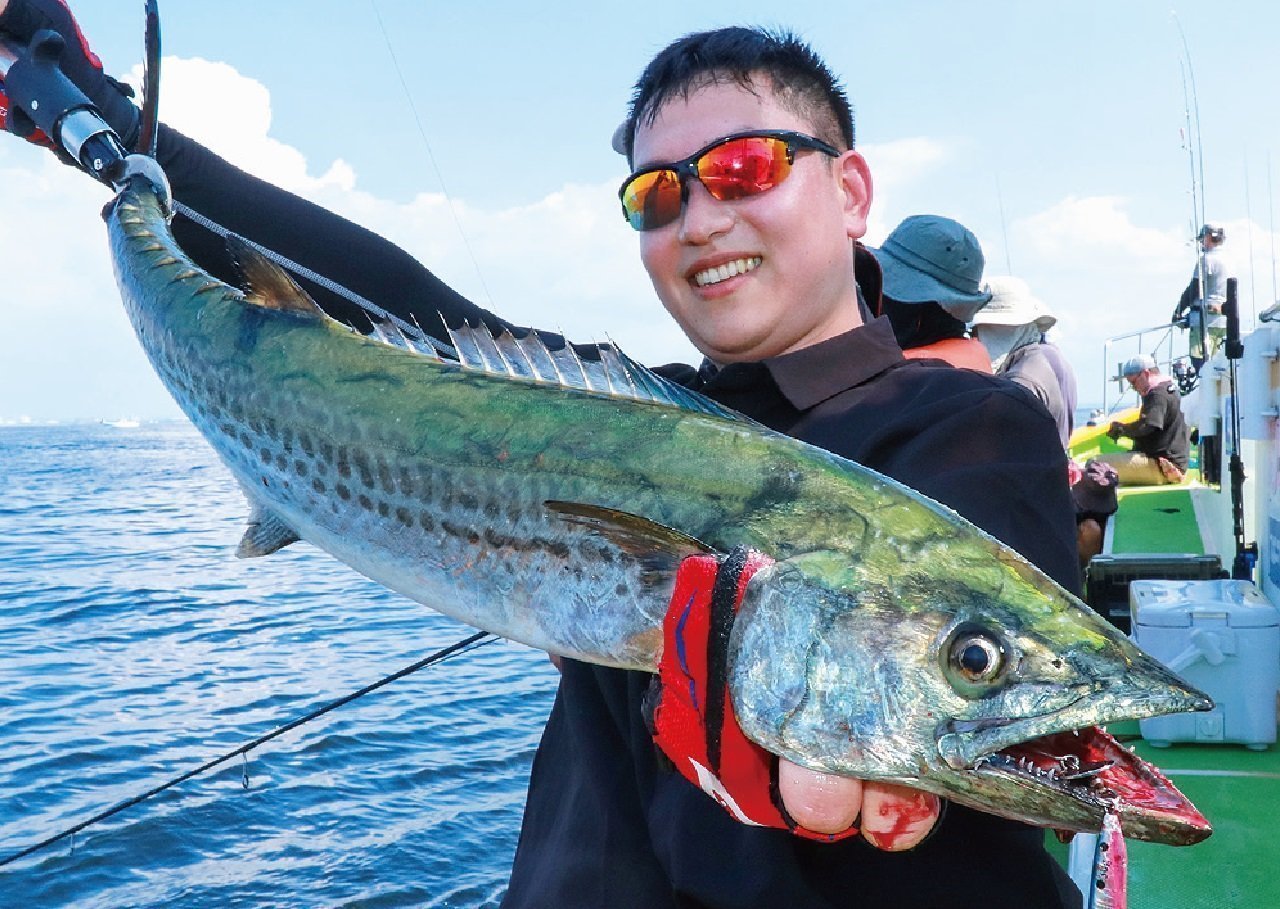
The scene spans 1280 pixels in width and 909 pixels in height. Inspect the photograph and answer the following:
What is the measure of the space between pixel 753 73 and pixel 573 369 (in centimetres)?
78

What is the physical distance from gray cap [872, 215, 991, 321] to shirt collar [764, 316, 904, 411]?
7.52ft

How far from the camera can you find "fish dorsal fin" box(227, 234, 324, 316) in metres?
2.54

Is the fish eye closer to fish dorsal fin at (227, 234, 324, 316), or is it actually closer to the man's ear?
the man's ear

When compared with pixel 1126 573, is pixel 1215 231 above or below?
above

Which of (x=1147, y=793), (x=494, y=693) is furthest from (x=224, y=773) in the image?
(x=1147, y=793)

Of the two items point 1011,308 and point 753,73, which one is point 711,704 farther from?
point 1011,308

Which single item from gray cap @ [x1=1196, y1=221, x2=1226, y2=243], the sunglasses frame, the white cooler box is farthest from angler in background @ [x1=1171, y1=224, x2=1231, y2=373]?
the sunglasses frame

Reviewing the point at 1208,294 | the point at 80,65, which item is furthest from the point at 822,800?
the point at 1208,294

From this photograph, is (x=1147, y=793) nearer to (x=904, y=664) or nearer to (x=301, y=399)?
(x=904, y=664)

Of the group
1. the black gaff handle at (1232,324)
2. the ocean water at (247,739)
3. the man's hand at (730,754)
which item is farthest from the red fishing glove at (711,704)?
the ocean water at (247,739)

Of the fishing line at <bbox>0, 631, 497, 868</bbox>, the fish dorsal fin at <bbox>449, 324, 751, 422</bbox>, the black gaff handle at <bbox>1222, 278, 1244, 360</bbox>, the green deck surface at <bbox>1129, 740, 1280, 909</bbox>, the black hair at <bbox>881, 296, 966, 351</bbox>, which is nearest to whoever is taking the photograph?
the fish dorsal fin at <bbox>449, 324, 751, 422</bbox>

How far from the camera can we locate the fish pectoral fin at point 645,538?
5.39ft

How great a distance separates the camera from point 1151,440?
1173 cm

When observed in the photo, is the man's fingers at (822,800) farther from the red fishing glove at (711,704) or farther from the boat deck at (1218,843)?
the boat deck at (1218,843)
